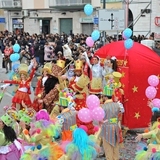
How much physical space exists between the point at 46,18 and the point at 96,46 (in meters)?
19.2

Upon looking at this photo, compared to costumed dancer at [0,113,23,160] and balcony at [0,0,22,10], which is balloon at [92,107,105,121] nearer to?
costumed dancer at [0,113,23,160]

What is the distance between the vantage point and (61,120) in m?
5.63

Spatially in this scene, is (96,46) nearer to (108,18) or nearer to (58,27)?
(108,18)

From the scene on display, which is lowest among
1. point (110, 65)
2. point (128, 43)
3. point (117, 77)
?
point (117, 77)

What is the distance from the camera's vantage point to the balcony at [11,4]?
37000 millimetres

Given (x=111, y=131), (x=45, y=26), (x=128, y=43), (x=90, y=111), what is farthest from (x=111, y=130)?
(x=45, y=26)

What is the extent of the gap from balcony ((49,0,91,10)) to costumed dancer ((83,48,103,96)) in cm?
2281

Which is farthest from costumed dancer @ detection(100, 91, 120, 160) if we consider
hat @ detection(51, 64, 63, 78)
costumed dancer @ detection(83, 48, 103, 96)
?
costumed dancer @ detection(83, 48, 103, 96)

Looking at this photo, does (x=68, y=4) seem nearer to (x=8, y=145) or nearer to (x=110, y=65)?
(x=110, y=65)

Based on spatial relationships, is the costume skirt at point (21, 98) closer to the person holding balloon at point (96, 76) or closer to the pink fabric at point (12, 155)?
the person holding balloon at point (96, 76)

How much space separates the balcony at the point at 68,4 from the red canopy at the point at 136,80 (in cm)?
2373

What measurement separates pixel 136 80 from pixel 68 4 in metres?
25.6

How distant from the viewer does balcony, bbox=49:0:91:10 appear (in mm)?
31000

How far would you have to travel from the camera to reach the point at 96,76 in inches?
340
